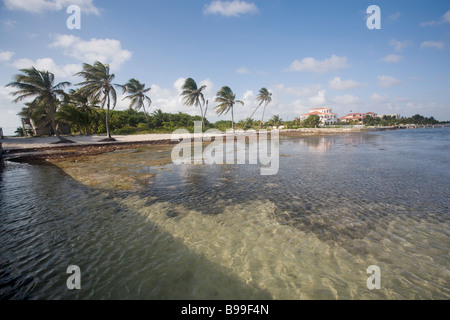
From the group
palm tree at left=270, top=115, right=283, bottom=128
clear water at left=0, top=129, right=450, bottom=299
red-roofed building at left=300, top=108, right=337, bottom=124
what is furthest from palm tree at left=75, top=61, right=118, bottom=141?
red-roofed building at left=300, top=108, right=337, bottom=124

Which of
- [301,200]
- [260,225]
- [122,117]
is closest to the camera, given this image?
[260,225]

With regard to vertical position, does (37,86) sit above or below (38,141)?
above

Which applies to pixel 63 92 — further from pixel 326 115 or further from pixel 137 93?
pixel 326 115

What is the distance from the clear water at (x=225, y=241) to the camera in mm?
3082

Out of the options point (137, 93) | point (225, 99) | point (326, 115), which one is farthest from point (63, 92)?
point (326, 115)

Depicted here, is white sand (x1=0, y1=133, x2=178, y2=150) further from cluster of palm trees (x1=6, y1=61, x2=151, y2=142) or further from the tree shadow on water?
the tree shadow on water

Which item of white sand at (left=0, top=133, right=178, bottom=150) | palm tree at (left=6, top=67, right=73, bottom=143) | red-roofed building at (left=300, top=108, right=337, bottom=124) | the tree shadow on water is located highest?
red-roofed building at (left=300, top=108, right=337, bottom=124)

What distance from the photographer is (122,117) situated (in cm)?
4475

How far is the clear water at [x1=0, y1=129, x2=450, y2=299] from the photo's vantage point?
308cm

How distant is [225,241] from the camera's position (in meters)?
4.38
